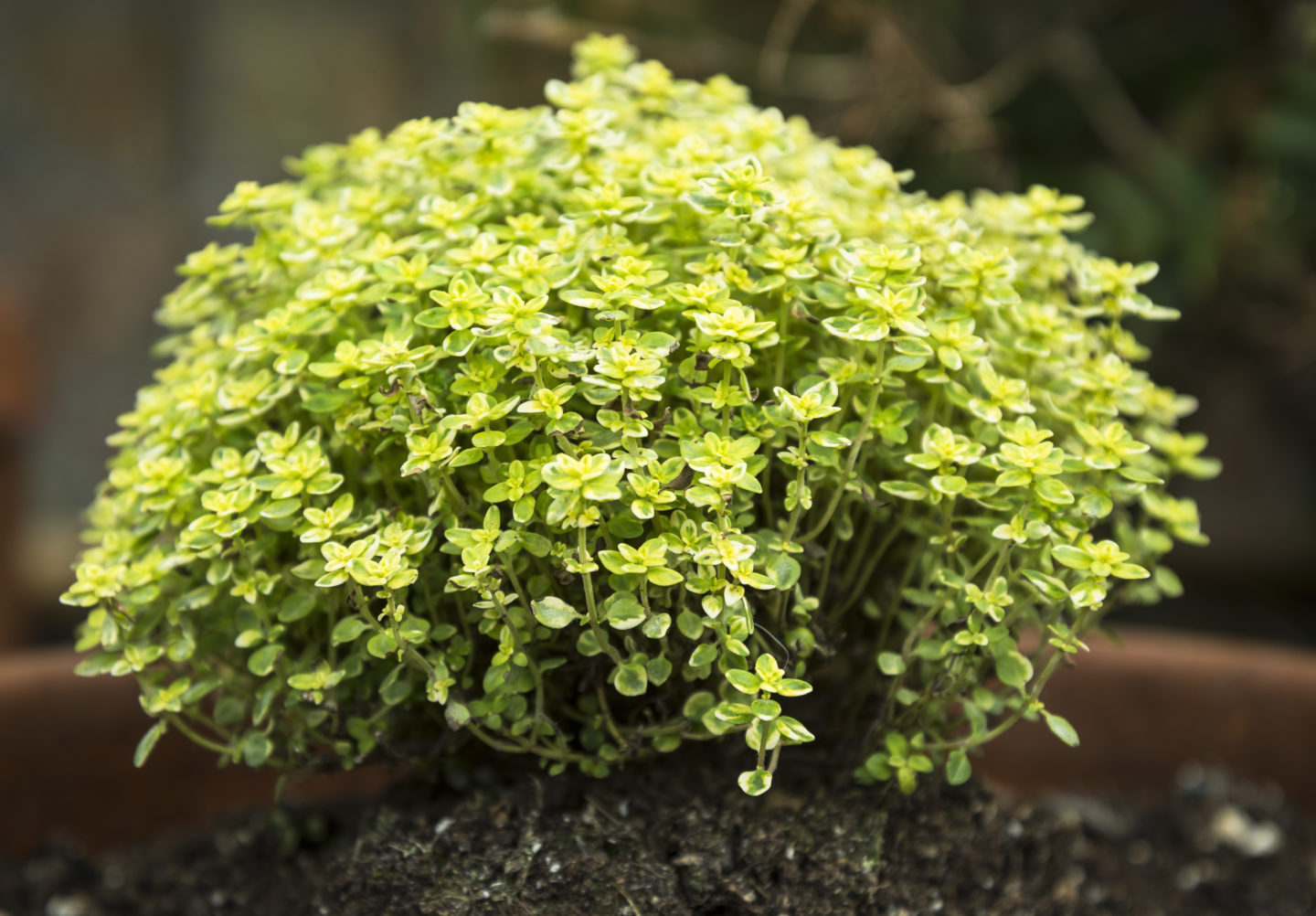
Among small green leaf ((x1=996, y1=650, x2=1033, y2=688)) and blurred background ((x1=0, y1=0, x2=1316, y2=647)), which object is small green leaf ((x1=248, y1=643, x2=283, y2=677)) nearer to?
small green leaf ((x1=996, y1=650, x2=1033, y2=688))

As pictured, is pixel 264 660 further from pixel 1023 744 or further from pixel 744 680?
pixel 1023 744

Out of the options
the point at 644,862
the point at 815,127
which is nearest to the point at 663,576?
the point at 644,862

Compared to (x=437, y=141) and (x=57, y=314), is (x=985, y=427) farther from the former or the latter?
(x=57, y=314)

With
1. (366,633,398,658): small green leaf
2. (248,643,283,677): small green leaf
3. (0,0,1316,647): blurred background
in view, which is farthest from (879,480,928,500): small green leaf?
(0,0,1316,647): blurred background

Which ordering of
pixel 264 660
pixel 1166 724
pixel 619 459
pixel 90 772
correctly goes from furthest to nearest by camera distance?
pixel 1166 724
pixel 90 772
pixel 264 660
pixel 619 459

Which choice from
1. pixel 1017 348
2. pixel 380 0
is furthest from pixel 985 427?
pixel 380 0

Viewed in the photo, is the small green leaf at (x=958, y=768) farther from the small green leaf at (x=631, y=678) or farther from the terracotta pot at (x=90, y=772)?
the terracotta pot at (x=90, y=772)
